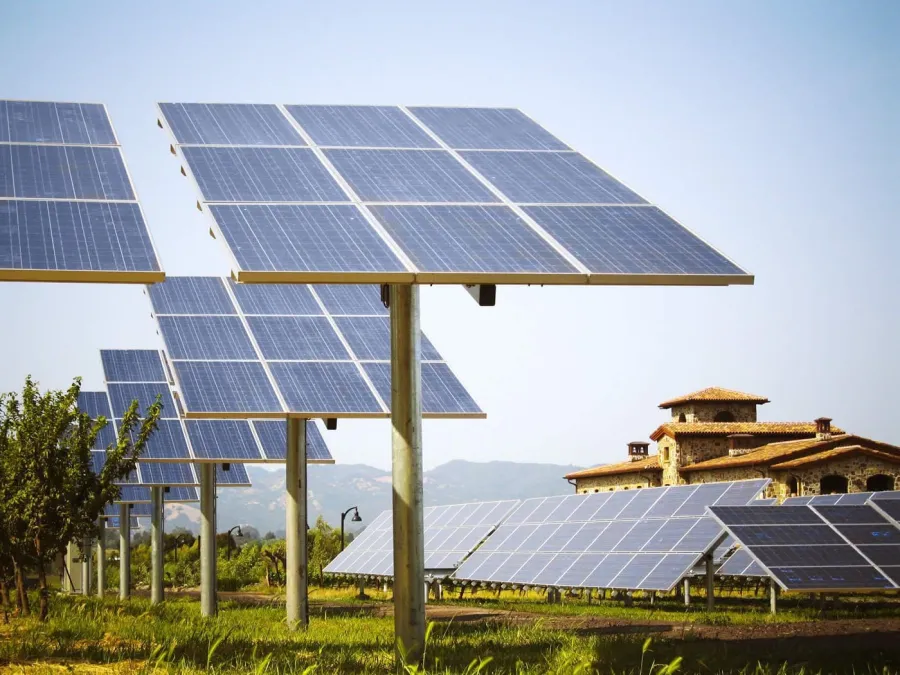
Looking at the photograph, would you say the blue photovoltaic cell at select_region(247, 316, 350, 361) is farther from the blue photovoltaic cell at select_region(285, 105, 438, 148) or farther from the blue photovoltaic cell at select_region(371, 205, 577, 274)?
the blue photovoltaic cell at select_region(371, 205, 577, 274)

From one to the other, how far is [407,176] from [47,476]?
34.5ft

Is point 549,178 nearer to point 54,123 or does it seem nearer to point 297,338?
point 54,123

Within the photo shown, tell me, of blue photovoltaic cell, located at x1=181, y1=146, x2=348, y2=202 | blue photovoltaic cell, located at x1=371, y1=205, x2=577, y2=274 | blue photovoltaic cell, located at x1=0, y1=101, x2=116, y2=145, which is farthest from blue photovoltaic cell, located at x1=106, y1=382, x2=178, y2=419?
blue photovoltaic cell, located at x1=371, y1=205, x2=577, y2=274

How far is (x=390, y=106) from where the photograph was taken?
16.5 meters

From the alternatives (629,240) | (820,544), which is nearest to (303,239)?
(629,240)

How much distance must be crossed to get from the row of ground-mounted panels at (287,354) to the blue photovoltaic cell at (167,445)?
3313 millimetres

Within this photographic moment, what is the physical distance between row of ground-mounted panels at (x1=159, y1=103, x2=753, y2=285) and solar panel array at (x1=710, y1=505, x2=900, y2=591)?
9013mm

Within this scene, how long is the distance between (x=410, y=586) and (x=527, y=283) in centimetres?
330

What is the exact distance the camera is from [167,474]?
31.8m

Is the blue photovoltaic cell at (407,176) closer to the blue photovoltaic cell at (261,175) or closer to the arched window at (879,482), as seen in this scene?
the blue photovoltaic cell at (261,175)

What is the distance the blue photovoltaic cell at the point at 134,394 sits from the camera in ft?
97.5

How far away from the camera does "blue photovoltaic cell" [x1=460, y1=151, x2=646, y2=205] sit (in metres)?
13.5

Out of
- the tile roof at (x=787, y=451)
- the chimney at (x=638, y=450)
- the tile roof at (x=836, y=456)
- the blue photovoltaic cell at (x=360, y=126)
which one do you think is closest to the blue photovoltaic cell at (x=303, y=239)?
the blue photovoltaic cell at (x=360, y=126)

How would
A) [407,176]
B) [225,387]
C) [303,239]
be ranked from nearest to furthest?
[303,239], [407,176], [225,387]
